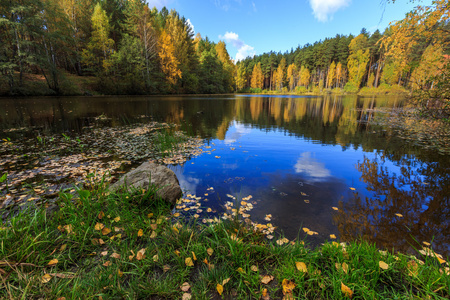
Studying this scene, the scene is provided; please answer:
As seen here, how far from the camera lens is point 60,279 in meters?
2.26

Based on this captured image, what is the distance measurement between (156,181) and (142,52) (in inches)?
1712

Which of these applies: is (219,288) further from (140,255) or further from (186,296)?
(140,255)

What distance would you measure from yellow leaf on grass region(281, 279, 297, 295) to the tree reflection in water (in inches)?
70.7

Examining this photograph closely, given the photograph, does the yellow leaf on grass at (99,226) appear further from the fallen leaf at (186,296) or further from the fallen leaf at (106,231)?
the fallen leaf at (186,296)

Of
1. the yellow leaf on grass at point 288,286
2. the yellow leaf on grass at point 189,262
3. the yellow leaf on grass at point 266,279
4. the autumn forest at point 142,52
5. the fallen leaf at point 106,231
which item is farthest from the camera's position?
the autumn forest at point 142,52

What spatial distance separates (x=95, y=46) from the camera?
1516 inches

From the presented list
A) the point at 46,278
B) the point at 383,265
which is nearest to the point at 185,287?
the point at 46,278

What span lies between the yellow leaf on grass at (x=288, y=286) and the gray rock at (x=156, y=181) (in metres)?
2.86

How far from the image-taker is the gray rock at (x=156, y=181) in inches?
167

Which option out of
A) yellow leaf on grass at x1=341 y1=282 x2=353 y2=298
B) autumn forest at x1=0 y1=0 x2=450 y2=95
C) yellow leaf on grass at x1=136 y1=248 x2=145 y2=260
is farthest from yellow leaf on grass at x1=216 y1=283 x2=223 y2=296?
autumn forest at x1=0 y1=0 x2=450 y2=95

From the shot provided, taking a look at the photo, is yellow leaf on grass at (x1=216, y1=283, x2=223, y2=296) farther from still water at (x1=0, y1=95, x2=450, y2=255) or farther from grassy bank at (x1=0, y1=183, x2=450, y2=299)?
still water at (x1=0, y1=95, x2=450, y2=255)

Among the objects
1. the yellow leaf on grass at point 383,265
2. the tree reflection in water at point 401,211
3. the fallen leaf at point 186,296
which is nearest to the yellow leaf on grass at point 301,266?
the yellow leaf on grass at point 383,265

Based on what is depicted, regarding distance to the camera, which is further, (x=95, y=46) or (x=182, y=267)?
(x=95, y=46)

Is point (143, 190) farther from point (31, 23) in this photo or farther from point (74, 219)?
point (31, 23)
